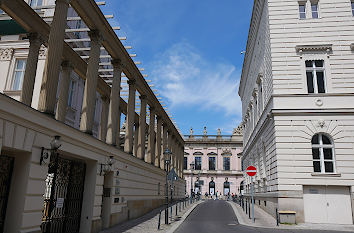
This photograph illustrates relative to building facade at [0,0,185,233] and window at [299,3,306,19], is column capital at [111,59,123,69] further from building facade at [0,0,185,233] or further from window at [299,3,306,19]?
window at [299,3,306,19]

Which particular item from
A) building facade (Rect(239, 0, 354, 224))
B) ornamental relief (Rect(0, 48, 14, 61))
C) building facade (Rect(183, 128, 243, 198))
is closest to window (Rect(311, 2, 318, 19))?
building facade (Rect(239, 0, 354, 224))

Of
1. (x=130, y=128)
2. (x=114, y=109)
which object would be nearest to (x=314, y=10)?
(x=130, y=128)

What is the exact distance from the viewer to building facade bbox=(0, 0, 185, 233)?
8.95 m

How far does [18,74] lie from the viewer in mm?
20578

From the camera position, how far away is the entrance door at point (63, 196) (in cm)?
1148

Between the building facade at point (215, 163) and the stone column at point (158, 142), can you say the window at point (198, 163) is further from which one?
the stone column at point (158, 142)

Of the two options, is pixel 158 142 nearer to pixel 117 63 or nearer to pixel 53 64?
pixel 117 63

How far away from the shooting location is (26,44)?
2095cm

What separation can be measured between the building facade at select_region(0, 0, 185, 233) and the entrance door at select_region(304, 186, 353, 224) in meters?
11.2

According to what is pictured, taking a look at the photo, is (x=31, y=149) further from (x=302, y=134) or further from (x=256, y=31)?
(x=256, y=31)

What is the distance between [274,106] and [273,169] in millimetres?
4268

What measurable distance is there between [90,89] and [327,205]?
50.7ft

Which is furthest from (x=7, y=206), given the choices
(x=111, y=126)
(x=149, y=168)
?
(x=149, y=168)

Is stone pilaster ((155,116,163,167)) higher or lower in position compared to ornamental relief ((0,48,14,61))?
lower
